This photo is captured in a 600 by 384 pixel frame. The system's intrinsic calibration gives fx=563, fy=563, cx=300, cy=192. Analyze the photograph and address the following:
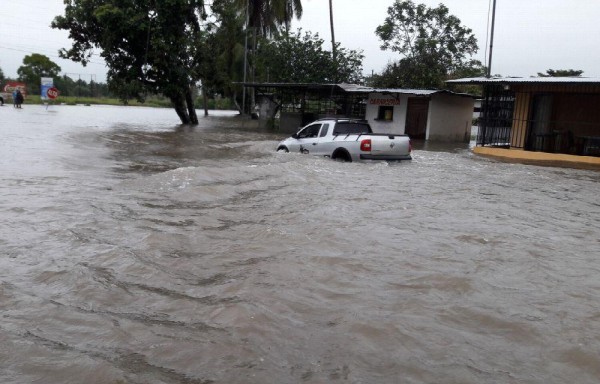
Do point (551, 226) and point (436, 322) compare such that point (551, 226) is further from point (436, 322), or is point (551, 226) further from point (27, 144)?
point (27, 144)

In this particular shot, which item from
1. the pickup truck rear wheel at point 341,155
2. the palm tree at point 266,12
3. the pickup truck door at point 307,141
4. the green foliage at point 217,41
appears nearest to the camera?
the pickup truck rear wheel at point 341,155

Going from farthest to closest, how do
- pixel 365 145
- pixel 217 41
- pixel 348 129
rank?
pixel 217 41, pixel 348 129, pixel 365 145

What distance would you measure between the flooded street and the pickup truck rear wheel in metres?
3.84

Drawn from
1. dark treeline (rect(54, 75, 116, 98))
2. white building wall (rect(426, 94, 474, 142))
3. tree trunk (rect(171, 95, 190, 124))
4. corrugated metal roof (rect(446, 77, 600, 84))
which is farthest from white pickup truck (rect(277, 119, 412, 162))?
dark treeline (rect(54, 75, 116, 98))

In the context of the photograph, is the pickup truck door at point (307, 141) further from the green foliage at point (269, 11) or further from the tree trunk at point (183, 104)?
the green foliage at point (269, 11)

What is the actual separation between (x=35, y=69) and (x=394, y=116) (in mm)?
74396

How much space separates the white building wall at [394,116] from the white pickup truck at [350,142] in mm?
13168

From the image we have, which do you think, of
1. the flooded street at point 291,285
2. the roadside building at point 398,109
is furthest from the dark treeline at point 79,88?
the flooded street at point 291,285

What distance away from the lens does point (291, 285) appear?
5.12 meters

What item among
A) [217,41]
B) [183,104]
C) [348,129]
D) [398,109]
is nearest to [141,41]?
[217,41]

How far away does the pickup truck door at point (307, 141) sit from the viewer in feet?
52.0

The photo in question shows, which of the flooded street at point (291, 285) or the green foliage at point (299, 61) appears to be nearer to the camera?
the flooded street at point (291, 285)

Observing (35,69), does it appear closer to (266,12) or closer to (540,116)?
(266,12)

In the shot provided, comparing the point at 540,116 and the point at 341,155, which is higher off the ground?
the point at 540,116
